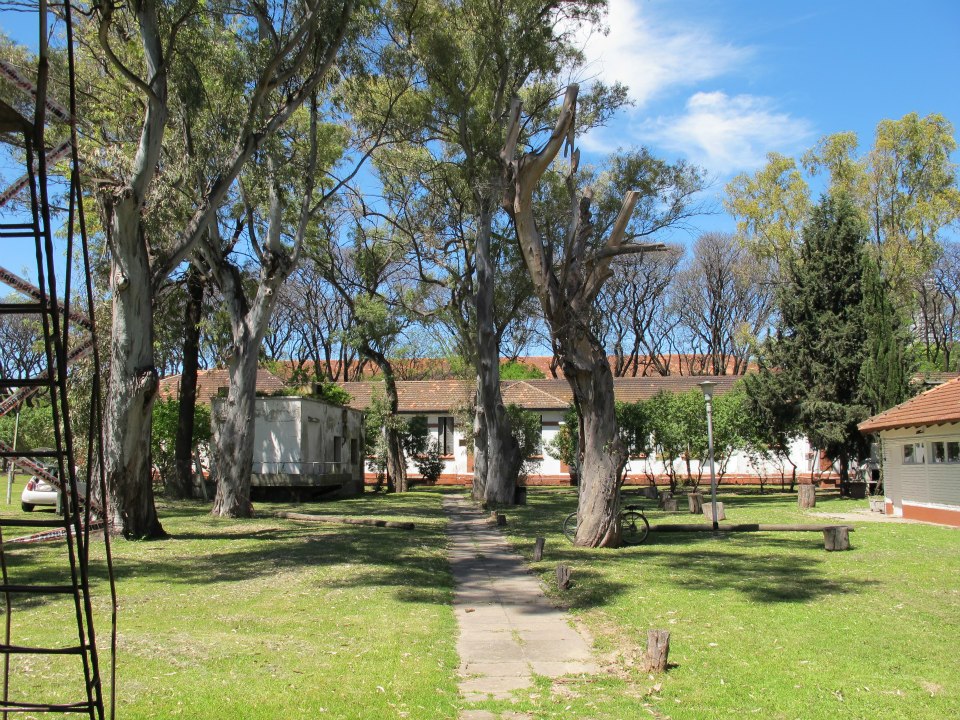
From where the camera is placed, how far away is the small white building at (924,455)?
19047mm

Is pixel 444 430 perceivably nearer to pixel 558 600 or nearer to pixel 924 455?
pixel 924 455

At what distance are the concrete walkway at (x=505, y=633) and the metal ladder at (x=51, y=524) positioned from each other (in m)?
3.04

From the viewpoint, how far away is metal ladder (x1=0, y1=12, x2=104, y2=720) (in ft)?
9.59

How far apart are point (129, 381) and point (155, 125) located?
15.7 feet

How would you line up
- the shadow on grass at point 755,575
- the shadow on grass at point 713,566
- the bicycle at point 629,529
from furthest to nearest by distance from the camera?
1. the bicycle at point 629,529
2. the shadow on grass at point 713,566
3. the shadow on grass at point 755,575

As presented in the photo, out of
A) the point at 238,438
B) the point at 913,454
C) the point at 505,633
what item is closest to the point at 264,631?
the point at 505,633

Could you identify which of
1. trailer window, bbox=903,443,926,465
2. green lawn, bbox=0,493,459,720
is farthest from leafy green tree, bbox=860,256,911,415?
green lawn, bbox=0,493,459,720

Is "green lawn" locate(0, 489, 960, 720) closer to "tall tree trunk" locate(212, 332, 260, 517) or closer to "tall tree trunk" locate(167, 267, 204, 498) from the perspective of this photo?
"tall tree trunk" locate(212, 332, 260, 517)

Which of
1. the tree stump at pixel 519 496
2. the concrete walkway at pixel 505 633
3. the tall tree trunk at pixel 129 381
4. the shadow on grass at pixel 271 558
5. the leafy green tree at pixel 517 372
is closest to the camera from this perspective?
the concrete walkway at pixel 505 633

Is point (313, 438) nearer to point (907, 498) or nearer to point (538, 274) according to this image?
point (538, 274)

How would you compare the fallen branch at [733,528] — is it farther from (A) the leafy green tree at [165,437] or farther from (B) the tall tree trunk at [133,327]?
(A) the leafy green tree at [165,437]

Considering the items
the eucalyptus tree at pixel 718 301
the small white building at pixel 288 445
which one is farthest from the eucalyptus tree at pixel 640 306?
the small white building at pixel 288 445

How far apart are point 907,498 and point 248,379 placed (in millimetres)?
17600

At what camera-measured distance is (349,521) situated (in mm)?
20188
